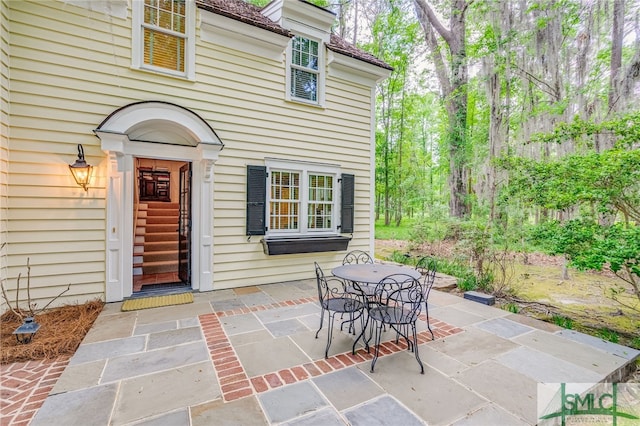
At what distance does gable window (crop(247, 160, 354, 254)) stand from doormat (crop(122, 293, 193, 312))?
1470 mm

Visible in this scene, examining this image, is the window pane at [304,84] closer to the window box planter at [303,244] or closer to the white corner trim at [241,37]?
the white corner trim at [241,37]

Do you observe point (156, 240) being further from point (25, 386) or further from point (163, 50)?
point (25, 386)

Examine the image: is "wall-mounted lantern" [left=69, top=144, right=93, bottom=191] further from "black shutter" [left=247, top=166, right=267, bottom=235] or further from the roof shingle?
the roof shingle

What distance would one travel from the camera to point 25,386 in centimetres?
239

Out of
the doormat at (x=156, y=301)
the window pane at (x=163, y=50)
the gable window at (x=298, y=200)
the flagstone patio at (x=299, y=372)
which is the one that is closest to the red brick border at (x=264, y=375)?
the flagstone patio at (x=299, y=372)

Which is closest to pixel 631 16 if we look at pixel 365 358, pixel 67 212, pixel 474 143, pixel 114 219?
pixel 474 143

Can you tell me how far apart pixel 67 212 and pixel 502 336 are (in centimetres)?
589

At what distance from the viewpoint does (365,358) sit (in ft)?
9.45

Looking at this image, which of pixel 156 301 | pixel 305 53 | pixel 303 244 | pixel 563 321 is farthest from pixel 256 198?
pixel 563 321

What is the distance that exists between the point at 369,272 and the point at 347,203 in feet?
9.89

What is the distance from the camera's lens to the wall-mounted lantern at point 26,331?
3021mm

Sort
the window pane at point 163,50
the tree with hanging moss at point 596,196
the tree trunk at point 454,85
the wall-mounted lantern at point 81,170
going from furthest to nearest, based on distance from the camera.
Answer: the tree trunk at point 454,85, the window pane at point 163,50, the wall-mounted lantern at point 81,170, the tree with hanging moss at point 596,196

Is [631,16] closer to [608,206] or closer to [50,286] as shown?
[608,206]

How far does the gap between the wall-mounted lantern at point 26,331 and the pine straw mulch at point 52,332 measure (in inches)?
1.9
